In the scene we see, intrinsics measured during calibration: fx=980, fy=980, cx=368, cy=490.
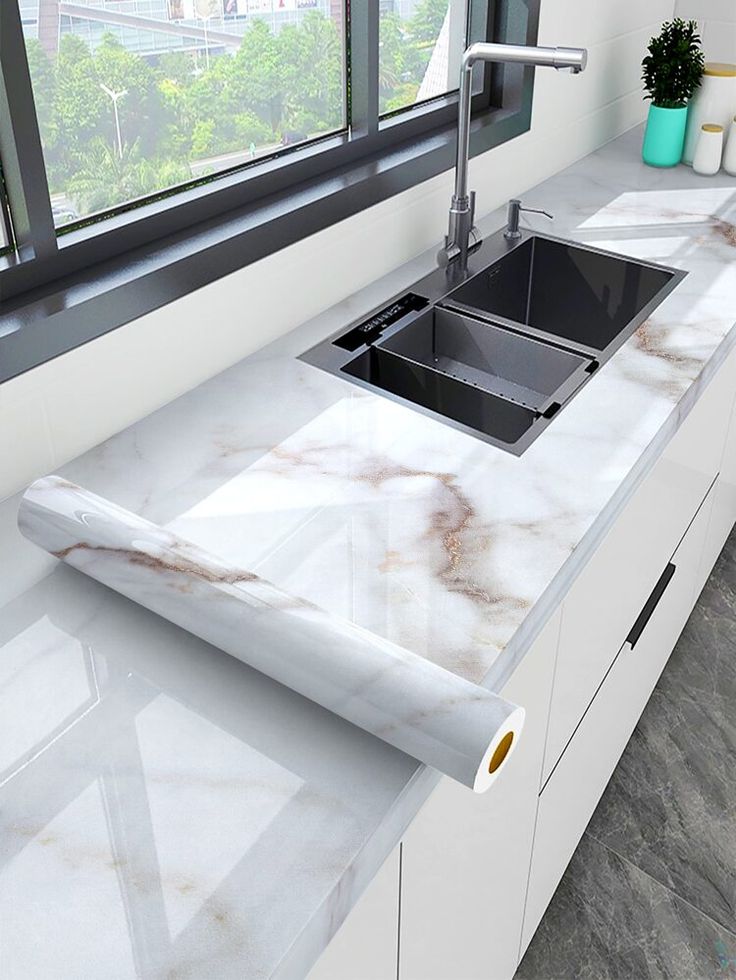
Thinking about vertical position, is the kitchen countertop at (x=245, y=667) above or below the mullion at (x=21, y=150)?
below

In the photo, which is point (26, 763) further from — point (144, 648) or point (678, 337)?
point (678, 337)

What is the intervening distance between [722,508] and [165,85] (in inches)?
58.1

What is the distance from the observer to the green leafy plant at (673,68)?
2262 millimetres

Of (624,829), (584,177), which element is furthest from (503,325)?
(624,829)

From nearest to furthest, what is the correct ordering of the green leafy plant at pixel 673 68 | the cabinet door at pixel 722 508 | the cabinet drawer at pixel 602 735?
the cabinet drawer at pixel 602 735, the cabinet door at pixel 722 508, the green leafy plant at pixel 673 68

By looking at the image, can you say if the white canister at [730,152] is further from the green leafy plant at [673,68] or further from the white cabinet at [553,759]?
the white cabinet at [553,759]

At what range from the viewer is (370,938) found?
37.0 inches

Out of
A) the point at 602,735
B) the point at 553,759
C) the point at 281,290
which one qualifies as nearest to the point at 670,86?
the point at 281,290

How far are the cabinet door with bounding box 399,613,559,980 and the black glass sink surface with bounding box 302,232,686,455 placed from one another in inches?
13.9

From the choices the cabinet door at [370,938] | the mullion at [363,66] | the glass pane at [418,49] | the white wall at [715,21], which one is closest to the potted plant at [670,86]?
the white wall at [715,21]

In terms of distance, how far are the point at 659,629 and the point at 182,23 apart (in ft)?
4.38

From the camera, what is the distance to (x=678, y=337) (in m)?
1.63

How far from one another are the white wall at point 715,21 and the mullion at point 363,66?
1.41 metres

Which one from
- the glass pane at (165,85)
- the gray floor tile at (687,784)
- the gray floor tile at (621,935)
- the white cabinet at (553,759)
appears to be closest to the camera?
the white cabinet at (553,759)
